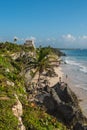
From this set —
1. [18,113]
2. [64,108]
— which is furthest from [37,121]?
[64,108]

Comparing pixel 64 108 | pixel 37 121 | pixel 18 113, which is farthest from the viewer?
pixel 64 108

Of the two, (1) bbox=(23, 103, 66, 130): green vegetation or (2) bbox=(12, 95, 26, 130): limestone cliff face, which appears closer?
(2) bbox=(12, 95, 26, 130): limestone cliff face

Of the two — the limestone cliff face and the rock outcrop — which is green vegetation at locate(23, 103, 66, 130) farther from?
the rock outcrop

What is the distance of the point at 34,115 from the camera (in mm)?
26094

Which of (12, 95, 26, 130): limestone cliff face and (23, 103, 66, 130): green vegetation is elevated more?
(12, 95, 26, 130): limestone cliff face

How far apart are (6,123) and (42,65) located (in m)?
21.7

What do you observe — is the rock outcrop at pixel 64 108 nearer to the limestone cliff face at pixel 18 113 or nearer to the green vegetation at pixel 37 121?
the green vegetation at pixel 37 121

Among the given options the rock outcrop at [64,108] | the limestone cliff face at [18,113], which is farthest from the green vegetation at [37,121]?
the rock outcrop at [64,108]

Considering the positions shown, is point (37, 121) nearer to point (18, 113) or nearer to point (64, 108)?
point (18, 113)

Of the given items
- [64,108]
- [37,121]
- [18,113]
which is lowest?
[64,108]

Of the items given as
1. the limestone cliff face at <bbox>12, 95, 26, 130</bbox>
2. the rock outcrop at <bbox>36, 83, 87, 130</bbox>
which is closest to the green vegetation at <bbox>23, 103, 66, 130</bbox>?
the limestone cliff face at <bbox>12, 95, 26, 130</bbox>

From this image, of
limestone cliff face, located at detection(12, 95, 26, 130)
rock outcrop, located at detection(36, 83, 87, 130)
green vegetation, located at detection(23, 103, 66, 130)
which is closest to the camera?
limestone cliff face, located at detection(12, 95, 26, 130)

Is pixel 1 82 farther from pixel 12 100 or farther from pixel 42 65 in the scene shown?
pixel 42 65

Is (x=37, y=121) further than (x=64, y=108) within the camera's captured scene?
No
